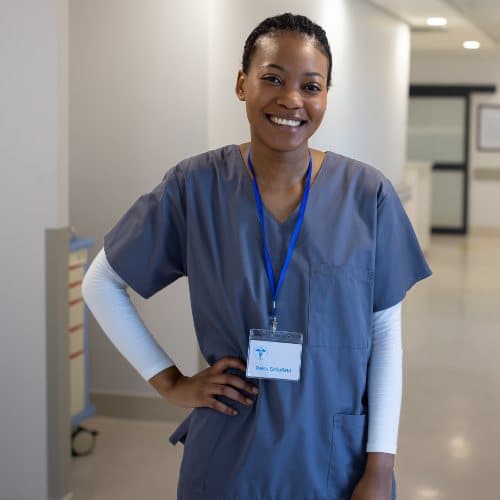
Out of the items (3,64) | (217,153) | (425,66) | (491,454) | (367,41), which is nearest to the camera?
(217,153)

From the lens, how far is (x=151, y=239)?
1.76 m

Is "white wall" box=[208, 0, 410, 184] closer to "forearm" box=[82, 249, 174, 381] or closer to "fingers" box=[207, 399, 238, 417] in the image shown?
"forearm" box=[82, 249, 174, 381]

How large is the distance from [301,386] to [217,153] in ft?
1.50

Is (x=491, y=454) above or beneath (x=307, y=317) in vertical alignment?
beneath

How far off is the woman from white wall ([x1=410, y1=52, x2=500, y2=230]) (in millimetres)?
12987

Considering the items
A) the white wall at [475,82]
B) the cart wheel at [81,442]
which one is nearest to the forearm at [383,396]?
the cart wheel at [81,442]

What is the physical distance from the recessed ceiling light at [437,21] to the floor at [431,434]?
119 inches

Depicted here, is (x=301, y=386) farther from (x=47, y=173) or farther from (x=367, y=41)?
(x=367, y=41)

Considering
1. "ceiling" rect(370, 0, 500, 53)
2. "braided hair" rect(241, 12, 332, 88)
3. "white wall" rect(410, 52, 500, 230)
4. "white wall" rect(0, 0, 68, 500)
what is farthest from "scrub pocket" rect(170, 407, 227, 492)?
"white wall" rect(410, 52, 500, 230)

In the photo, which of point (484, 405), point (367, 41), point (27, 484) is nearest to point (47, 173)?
point (27, 484)

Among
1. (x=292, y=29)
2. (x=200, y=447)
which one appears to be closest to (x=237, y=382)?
(x=200, y=447)

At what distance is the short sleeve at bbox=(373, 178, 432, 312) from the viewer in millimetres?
1628

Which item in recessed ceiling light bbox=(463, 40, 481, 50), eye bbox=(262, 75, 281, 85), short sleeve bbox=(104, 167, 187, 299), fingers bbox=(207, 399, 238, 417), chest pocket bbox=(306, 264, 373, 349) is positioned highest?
recessed ceiling light bbox=(463, 40, 481, 50)

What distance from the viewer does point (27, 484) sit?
3.70 metres
